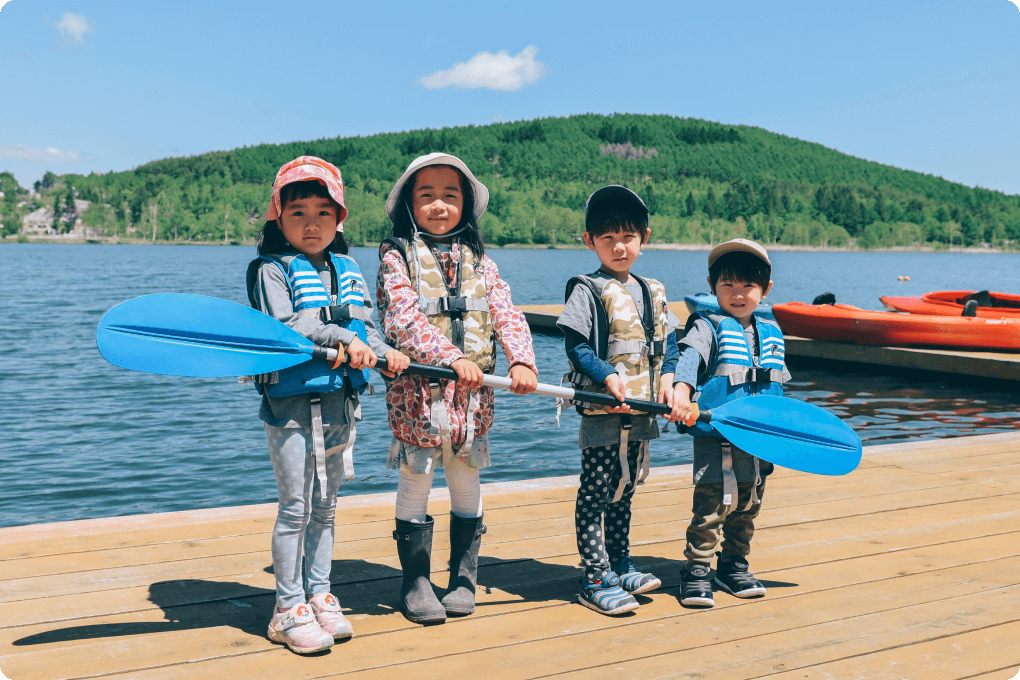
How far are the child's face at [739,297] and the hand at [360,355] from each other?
1.47 meters

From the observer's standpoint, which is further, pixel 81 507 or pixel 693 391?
pixel 81 507

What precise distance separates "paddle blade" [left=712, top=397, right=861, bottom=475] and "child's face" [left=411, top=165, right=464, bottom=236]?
4.22 ft

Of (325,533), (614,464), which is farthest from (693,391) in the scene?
(325,533)

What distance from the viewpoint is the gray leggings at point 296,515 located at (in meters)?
2.83

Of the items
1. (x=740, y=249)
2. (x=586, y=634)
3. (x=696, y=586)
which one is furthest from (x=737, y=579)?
(x=740, y=249)

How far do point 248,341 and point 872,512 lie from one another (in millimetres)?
3421

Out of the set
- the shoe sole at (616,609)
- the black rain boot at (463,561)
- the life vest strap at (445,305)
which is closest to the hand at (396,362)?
the life vest strap at (445,305)

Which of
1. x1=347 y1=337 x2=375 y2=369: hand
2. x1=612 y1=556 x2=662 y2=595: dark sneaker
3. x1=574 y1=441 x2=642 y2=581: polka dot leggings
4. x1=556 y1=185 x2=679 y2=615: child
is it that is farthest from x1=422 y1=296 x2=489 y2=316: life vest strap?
x1=612 y1=556 x2=662 y2=595: dark sneaker

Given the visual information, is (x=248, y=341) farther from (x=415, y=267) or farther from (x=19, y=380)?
(x=19, y=380)

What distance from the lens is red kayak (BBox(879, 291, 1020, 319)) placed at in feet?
46.3

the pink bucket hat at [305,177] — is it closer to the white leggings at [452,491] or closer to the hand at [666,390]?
the white leggings at [452,491]

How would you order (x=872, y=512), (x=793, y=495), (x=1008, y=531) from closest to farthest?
(x=1008, y=531)
(x=872, y=512)
(x=793, y=495)

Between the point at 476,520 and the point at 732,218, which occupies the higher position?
the point at 732,218

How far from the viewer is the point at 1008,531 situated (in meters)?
4.09
